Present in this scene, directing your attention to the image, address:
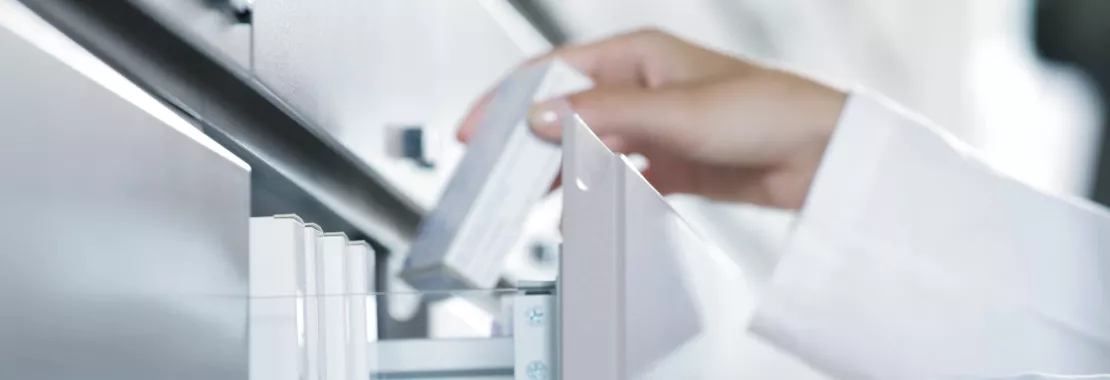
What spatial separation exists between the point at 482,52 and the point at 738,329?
37 centimetres

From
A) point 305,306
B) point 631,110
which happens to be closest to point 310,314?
point 305,306

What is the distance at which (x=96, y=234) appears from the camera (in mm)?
396

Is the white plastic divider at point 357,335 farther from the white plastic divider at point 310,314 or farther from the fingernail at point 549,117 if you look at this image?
the fingernail at point 549,117

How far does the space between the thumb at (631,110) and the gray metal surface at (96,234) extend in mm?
436

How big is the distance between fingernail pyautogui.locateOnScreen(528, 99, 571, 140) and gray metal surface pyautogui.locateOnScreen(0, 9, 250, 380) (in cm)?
38

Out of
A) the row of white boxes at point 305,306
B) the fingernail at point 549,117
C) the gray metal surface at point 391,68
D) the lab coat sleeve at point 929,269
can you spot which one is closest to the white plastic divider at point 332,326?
the row of white boxes at point 305,306

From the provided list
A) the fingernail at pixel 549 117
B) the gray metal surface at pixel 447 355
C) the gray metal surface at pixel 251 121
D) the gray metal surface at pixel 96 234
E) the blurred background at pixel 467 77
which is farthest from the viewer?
the fingernail at pixel 549 117

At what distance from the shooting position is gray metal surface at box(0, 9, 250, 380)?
330 millimetres

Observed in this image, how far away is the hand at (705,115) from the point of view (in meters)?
0.98

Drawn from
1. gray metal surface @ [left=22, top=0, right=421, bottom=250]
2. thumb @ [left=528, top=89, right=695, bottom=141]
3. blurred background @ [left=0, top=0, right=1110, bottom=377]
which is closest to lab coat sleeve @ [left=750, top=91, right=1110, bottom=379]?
blurred background @ [left=0, top=0, right=1110, bottom=377]

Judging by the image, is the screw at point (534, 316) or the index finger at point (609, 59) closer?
the screw at point (534, 316)

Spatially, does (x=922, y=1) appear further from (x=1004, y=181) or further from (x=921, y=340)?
(x=921, y=340)

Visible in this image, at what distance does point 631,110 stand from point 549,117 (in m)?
0.10

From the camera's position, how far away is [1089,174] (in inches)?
42.0
